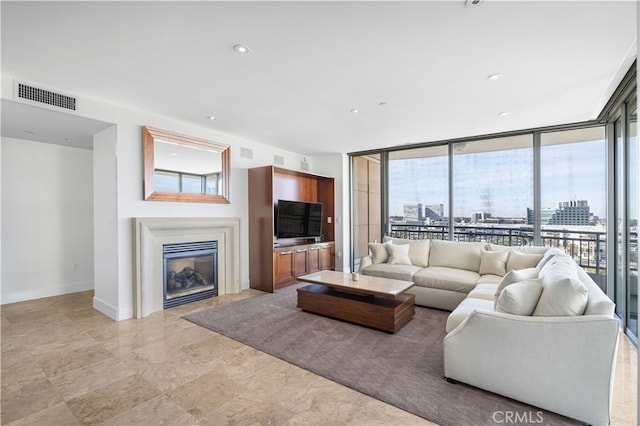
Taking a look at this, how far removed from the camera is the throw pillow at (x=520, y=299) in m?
2.12

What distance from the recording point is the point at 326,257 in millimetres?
6316

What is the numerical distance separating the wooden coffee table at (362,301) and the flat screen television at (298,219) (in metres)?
1.59

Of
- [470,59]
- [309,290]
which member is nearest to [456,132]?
[470,59]

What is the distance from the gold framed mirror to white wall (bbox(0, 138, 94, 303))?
2.14 meters

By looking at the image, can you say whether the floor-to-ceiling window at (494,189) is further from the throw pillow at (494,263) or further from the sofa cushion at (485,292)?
the sofa cushion at (485,292)

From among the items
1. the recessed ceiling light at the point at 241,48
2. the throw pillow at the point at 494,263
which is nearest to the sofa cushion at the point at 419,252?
the throw pillow at the point at 494,263

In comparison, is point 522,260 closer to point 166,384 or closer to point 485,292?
point 485,292

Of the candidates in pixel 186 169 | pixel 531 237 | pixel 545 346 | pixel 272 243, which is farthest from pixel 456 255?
pixel 186 169

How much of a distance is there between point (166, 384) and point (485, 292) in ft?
10.6

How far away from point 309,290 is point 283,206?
1936mm

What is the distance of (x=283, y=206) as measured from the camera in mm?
5398

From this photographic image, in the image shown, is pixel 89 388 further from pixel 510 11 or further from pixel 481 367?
pixel 510 11

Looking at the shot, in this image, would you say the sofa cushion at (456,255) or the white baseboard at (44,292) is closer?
the white baseboard at (44,292)

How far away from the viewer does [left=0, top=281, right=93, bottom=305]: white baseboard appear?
14.2ft
